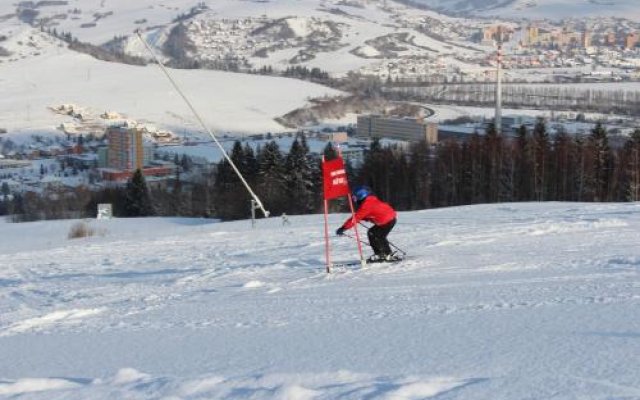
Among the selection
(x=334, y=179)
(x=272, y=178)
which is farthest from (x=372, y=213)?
(x=272, y=178)

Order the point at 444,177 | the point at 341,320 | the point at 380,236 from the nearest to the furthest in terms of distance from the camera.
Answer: the point at 341,320 → the point at 380,236 → the point at 444,177

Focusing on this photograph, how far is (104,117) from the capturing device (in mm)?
92188

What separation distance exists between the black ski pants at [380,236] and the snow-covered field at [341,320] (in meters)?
0.36

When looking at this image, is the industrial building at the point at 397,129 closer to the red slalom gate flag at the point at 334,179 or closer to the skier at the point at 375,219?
the skier at the point at 375,219

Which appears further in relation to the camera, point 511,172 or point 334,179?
point 511,172

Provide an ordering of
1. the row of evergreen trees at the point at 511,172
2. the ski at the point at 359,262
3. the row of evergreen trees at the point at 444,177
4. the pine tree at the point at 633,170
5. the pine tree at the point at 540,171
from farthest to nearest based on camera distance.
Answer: the pine tree at the point at 540,171 < the row of evergreen trees at the point at 444,177 < the row of evergreen trees at the point at 511,172 < the pine tree at the point at 633,170 < the ski at the point at 359,262

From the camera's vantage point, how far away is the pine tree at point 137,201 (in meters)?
34.2

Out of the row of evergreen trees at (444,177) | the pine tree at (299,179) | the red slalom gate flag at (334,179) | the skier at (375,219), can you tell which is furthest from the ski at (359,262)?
the pine tree at (299,179)

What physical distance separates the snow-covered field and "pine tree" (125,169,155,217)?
835 inches

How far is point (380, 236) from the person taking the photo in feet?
31.5

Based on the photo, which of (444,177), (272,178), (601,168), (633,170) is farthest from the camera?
(444,177)

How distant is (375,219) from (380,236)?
22 centimetres

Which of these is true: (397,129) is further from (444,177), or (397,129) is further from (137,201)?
(137,201)

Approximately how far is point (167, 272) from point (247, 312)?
3893mm
